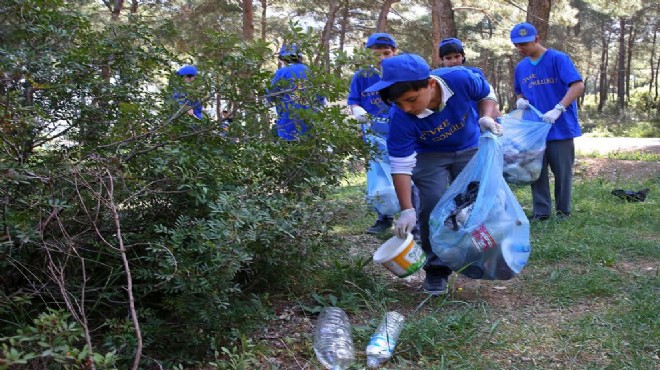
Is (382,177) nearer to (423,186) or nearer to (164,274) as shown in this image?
(423,186)

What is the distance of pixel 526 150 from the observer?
5031 mm

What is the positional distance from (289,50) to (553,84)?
3.10 m

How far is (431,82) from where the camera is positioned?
2967 millimetres

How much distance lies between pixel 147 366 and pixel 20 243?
Answer: 655 mm

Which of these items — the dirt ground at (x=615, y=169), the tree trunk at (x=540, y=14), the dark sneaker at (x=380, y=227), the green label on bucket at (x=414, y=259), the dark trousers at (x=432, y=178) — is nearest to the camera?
the green label on bucket at (x=414, y=259)

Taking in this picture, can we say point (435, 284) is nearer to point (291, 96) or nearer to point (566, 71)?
point (291, 96)

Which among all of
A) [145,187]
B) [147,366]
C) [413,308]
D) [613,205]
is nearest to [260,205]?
[145,187]

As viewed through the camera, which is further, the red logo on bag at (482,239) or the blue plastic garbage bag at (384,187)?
the blue plastic garbage bag at (384,187)

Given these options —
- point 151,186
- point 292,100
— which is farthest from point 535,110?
point 151,186

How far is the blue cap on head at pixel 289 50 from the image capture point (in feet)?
9.23

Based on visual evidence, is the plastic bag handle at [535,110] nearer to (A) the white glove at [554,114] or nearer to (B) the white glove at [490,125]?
(A) the white glove at [554,114]

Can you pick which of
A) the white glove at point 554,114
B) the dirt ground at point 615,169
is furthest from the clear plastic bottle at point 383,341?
the dirt ground at point 615,169

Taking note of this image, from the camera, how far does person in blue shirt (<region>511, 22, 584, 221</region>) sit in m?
5.02

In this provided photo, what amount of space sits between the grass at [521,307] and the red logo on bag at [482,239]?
1.01 feet
